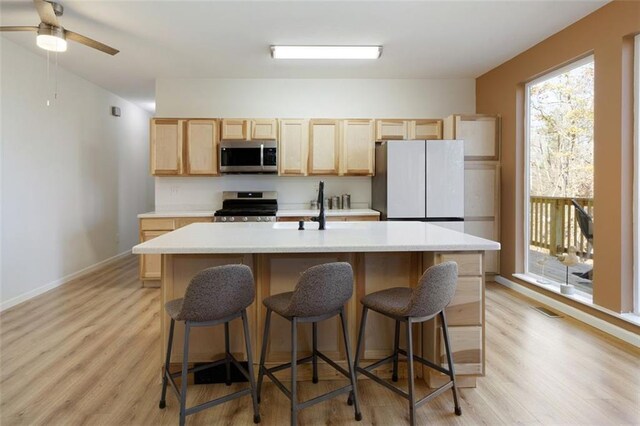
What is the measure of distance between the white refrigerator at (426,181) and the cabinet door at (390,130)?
0.45m

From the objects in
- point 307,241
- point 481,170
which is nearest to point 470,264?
point 307,241

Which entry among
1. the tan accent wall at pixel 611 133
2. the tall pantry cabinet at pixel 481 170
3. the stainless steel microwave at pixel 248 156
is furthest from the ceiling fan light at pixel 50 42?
the tan accent wall at pixel 611 133

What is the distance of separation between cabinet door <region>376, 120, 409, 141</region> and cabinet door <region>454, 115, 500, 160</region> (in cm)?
71

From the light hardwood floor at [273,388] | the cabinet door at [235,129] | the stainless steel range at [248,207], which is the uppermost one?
the cabinet door at [235,129]

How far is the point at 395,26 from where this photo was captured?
3.48 metres

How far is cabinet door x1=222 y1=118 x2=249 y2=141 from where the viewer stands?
15.7 ft

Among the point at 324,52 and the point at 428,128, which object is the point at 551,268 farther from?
the point at 324,52

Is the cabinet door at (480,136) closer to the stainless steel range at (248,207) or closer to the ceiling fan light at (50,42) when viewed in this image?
the stainless steel range at (248,207)

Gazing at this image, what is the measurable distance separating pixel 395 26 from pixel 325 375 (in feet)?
10.1

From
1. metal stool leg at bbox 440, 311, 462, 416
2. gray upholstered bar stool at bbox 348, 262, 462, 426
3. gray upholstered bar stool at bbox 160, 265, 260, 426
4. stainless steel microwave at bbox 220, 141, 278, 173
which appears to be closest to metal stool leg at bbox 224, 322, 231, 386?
gray upholstered bar stool at bbox 160, 265, 260, 426

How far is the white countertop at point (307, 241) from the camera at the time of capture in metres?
1.95

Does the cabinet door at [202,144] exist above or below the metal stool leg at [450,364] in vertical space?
above

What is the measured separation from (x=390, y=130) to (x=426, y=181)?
91 centimetres

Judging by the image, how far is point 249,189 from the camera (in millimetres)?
5184
